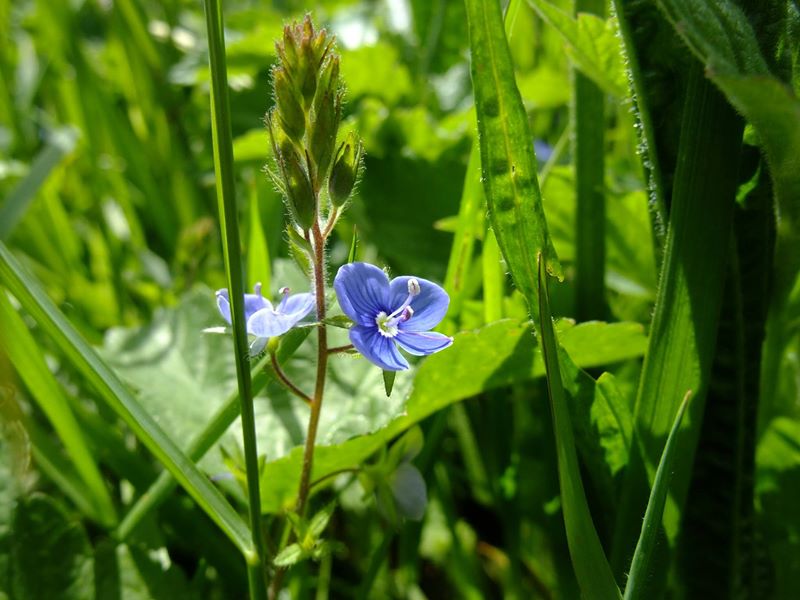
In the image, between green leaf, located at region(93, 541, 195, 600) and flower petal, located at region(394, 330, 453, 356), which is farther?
green leaf, located at region(93, 541, 195, 600)

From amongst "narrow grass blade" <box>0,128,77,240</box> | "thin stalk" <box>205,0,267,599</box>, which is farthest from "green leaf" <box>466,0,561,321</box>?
"narrow grass blade" <box>0,128,77,240</box>

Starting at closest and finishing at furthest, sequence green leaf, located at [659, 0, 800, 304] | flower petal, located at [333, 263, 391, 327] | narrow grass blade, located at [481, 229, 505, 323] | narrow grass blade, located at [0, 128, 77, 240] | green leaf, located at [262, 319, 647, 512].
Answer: green leaf, located at [659, 0, 800, 304]
flower petal, located at [333, 263, 391, 327]
green leaf, located at [262, 319, 647, 512]
narrow grass blade, located at [481, 229, 505, 323]
narrow grass blade, located at [0, 128, 77, 240]

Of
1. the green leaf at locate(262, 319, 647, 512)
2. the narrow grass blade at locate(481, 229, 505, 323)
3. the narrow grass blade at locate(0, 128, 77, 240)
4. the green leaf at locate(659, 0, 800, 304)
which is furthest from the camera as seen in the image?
the narrow grass blade at locate(0, 128, 77, 240)

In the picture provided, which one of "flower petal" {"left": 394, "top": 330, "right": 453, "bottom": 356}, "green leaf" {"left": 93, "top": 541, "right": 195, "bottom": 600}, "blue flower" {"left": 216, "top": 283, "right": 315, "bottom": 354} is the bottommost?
"green leaf" {"left": 93, "top": 541, "right": 195, "bottom": 600}

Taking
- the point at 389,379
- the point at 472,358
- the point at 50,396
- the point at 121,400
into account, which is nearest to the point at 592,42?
the point at 472,358

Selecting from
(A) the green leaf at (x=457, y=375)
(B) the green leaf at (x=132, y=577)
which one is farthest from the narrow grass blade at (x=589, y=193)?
(B) the green leaf at (x=132, y=577)

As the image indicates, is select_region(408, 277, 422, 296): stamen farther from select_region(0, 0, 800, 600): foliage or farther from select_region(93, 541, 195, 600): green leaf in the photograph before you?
select_region(93, 541, 195, 600): green leaf

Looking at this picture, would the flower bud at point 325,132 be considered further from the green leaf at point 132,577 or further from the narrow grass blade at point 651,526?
the green leaf at point 132,577
